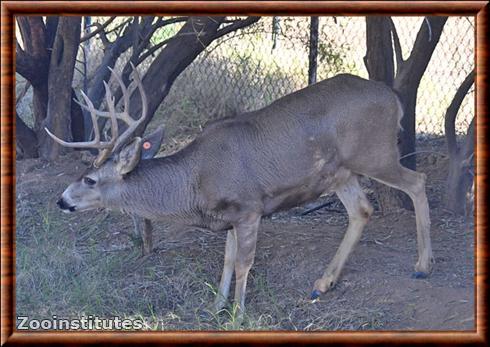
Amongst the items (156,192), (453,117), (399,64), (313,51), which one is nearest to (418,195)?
(453,117)

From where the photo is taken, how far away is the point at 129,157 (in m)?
7.56

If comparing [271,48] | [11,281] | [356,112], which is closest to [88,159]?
[356,112]

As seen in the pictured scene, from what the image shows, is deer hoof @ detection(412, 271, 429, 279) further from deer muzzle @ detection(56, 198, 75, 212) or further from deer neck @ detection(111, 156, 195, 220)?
deer muzzle @ detection(56, 198, 75, 212)

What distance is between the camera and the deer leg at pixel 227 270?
7762 millimetres

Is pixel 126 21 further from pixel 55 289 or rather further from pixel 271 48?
pixel 55 289

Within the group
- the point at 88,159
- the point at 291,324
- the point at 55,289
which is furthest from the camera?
the point at 88,159

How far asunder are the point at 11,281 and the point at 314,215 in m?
4.75

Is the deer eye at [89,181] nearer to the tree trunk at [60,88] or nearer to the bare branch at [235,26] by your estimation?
the tree trunk at [60,88]

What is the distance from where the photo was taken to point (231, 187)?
299 inches

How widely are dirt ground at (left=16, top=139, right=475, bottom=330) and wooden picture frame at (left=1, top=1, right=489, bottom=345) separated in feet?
4.95

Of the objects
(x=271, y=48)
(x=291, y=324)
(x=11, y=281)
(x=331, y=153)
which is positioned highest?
(x=271, y=48)

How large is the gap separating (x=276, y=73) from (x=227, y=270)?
5.37m

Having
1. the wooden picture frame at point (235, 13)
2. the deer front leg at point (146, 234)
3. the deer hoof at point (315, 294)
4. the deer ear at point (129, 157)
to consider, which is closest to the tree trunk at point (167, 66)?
the deer front leg at point (146, 234)

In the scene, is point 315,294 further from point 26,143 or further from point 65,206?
point 26,143
